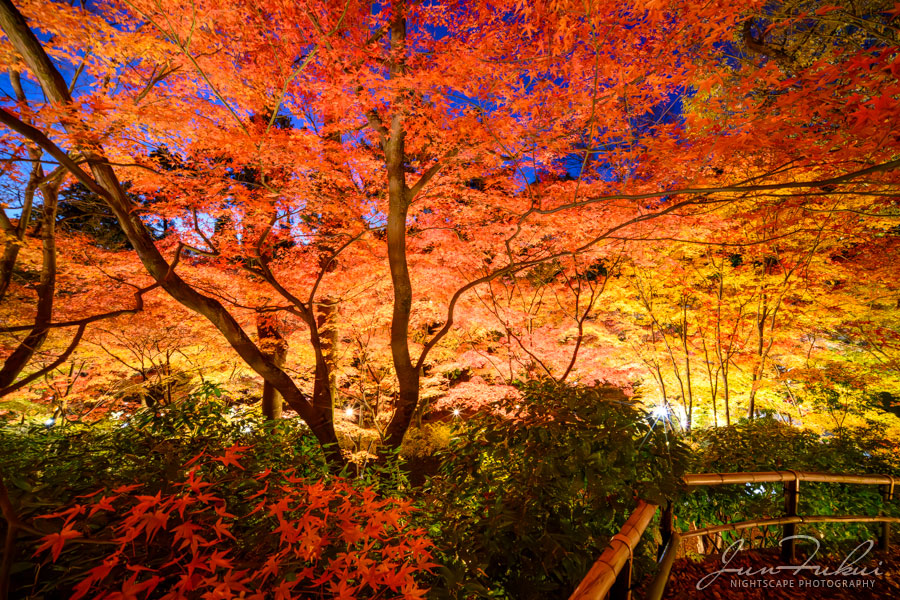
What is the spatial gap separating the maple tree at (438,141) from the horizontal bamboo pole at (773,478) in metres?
2.20

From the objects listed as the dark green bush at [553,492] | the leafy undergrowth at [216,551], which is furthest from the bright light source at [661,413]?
the leafy undergrowth at [216,551]

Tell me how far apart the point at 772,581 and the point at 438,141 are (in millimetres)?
6407

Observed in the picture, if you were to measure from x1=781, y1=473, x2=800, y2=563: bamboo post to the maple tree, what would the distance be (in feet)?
7.57

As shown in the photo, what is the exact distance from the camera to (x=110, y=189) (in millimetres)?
3852

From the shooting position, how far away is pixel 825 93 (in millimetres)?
3535

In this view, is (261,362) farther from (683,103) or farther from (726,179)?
(683,103)

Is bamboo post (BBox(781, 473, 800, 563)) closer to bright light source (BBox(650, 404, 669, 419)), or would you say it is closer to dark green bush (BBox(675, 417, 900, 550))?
dark green bush (BBox(675, 417, 900, 550))

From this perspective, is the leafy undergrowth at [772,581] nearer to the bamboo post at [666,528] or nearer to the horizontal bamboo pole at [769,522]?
the horizontal bamboo pole at [769,522]

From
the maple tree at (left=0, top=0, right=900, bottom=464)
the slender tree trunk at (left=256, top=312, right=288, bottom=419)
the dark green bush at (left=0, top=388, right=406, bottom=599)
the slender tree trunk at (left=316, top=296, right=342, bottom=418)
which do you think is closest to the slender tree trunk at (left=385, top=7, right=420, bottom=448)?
the maple tree at (left=0, top=0, right=900, bottom=464)

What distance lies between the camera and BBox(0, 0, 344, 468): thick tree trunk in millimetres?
3273

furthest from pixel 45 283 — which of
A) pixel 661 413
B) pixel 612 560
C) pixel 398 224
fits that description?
pixel 661 413

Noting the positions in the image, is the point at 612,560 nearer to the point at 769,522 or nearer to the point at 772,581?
the point at 769,522

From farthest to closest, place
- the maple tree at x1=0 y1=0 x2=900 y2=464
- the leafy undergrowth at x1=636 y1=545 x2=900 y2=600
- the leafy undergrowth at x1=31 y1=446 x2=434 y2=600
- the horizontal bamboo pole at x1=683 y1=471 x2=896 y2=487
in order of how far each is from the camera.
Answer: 1. the maple tree at x1=0 y1=0 x2=900 y2=464
2. the leafy undergrowth at x1=636 y1=545 x2=900 y2=600
3. the horizontal bamboo pole at x1=683 y1=471 x2=896 y2=487
4. the leafy undergrowth at x1=31 y1=446 x2=434 y2=600

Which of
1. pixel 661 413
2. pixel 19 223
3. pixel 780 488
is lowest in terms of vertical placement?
pixel 780 488
